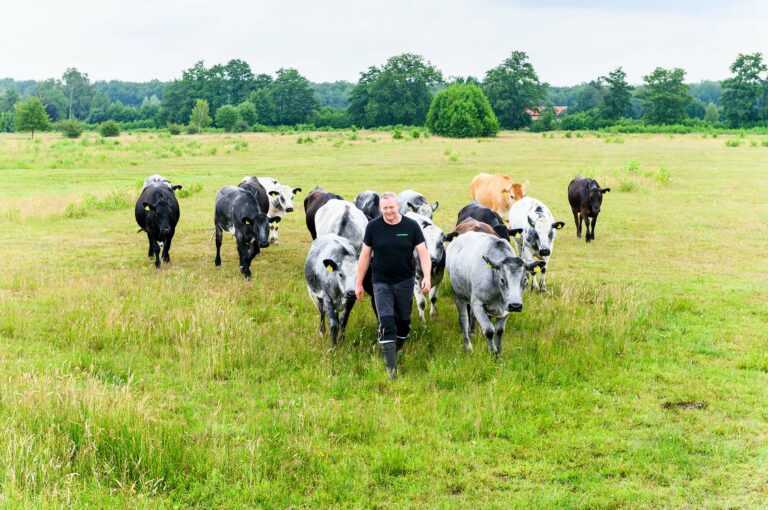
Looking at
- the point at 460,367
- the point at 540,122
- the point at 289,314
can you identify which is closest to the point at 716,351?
the point at 460,367

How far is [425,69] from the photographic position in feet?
416

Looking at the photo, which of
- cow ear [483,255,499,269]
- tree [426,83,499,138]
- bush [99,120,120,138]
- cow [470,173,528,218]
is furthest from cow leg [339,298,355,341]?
tree [426,83,499,138]

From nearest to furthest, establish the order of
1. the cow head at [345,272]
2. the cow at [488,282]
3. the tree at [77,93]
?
the cow at [488,282] → the cow head at [345,272] → the tree at [77,93]

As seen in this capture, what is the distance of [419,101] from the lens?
124m

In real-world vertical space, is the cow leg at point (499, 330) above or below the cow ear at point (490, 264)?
below

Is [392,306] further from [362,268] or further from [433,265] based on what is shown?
[433,265]

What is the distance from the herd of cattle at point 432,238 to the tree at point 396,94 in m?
102

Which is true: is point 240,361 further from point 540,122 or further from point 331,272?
point 540,122

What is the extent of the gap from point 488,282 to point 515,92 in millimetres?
107689

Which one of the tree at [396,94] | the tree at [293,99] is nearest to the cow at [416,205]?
the tree at [396,94]

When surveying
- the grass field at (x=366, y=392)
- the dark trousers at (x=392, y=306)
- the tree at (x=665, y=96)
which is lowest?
the grass field at (x=366, y=392)

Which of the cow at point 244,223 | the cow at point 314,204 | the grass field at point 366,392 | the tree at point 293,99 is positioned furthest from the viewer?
the tree at point 293,99

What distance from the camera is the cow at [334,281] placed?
905 centimetres

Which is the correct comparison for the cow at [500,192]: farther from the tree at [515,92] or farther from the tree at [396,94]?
the tree at [396,94]
